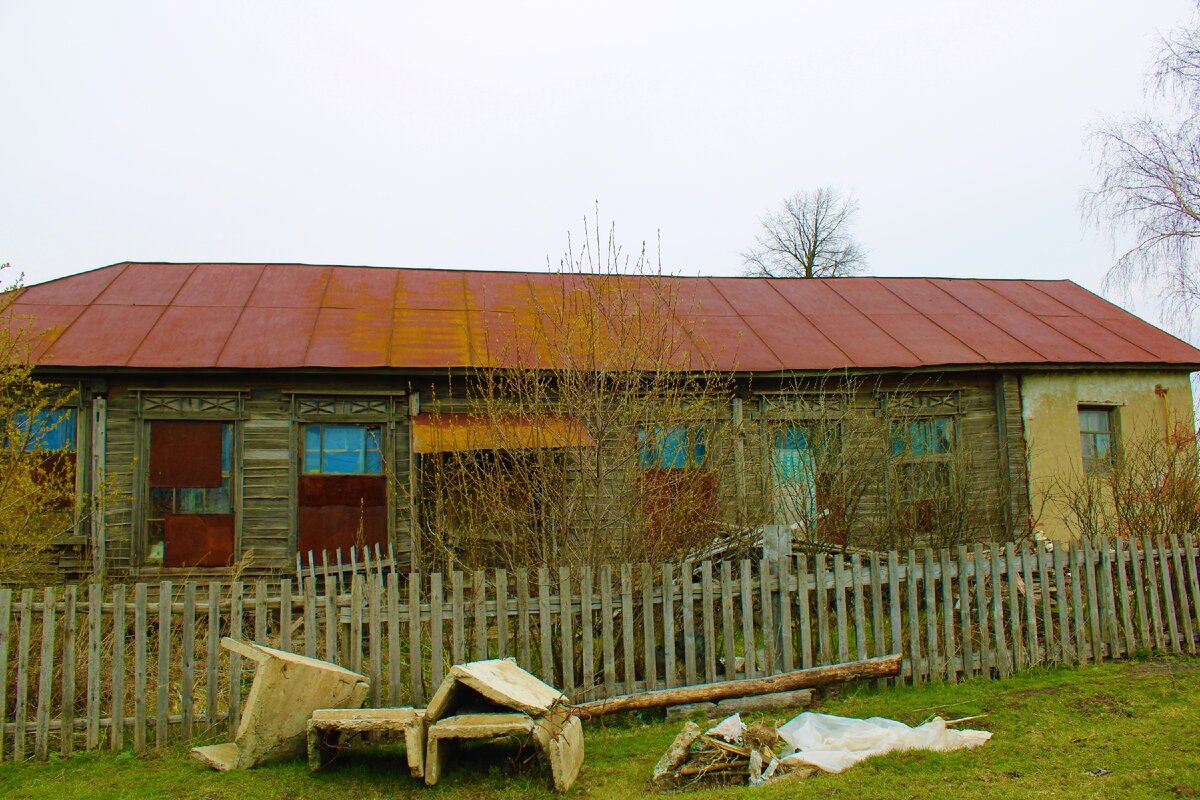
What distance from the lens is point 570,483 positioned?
7.29 metres

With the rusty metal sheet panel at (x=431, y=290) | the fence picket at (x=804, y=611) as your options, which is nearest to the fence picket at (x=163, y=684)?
the fence picket at (x=804, y=611)

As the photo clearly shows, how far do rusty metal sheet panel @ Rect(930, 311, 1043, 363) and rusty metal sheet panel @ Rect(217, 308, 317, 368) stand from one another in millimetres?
10239

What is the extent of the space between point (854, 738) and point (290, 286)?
1219 centimetres

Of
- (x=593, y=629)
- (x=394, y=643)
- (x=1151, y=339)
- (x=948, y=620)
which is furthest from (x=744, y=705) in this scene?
(x=1151, y=339)

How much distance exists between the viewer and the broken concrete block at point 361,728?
198 inches

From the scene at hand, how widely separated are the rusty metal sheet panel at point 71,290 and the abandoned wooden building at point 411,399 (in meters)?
0.05

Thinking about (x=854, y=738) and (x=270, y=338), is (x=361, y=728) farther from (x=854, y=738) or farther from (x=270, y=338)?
(x=270, y=338)

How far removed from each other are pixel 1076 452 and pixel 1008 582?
7895 millimetres

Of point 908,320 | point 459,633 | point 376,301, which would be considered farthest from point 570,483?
point 908,320

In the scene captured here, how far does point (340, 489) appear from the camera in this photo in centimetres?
1216

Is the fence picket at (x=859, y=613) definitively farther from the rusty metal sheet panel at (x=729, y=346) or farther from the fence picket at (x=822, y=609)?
the rusty metal sheet panel at (x=729, y=346)

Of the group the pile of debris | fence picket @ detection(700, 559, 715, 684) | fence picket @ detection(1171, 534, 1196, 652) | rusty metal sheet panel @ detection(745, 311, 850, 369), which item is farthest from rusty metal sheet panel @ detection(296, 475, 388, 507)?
fence picket @ detection(1171, 534, 1196, 652)

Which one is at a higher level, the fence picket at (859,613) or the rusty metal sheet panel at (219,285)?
the rusty metal sheet panel at (219,285)

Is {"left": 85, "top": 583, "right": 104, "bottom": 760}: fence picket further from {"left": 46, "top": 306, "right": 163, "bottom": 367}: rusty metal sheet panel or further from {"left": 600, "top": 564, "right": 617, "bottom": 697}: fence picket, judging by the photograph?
{"left": 46, "top": 306, "right": 163, "bottom": 367}: rusty metal sheet panel
